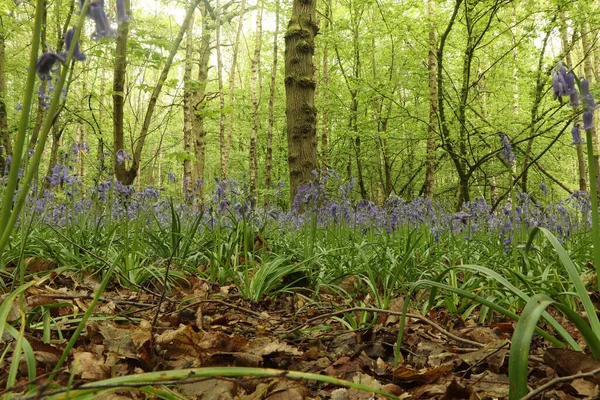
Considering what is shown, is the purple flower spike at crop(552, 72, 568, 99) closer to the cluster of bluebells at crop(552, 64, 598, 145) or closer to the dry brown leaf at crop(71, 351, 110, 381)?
the cluster of bluebells at crop(552, 64, 598, 145)

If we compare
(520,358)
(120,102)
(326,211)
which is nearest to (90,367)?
(520,358)

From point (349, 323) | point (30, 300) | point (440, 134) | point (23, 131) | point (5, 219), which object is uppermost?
point (440, 134)

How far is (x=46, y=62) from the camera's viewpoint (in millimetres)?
939

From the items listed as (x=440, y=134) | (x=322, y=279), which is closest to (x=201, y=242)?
(x=322, y=279)

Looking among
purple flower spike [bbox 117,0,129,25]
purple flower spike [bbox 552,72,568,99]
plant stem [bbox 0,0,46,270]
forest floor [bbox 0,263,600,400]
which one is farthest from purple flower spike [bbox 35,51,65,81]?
purple flower spike [bbox 552,72,568,99]

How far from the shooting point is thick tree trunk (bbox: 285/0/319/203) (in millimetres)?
6395

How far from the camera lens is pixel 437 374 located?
1427mm

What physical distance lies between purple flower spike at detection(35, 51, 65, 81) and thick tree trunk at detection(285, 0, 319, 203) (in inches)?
213

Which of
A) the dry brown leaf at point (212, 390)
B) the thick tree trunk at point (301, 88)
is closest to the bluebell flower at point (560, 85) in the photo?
the dry brown leaf at point (212, 390)

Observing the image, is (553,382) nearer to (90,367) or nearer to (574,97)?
(574,97)

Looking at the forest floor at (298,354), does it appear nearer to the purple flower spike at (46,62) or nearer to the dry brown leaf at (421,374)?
the dry brown leaf at (421,374)

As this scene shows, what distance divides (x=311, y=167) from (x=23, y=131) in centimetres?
570

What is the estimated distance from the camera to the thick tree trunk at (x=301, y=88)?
6.39 m

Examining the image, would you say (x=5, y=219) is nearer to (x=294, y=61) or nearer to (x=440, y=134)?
(x=294, y=61)
